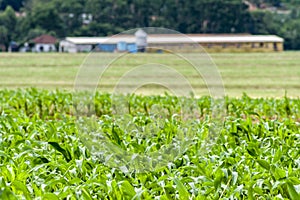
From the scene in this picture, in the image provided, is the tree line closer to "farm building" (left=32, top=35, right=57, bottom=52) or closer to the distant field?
"farm building" (left=32, top=35, right=57, bottom=52)

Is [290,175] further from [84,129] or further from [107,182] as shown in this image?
[84,129]

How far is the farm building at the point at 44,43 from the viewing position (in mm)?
50438

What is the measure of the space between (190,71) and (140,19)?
88.8ft

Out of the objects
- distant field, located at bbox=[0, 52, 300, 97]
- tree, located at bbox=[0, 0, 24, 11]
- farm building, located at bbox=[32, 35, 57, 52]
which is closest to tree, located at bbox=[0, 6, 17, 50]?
farm building, located at bbox=[32, 35, 57, 52]

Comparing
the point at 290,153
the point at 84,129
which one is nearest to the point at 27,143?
the point at 84,129

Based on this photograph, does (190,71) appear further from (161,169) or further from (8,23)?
(8,23)

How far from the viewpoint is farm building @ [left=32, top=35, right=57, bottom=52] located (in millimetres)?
50438

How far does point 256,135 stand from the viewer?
791 centimetres

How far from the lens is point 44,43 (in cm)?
5128

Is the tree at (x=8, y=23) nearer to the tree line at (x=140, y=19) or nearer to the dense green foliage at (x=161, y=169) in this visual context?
→ the tree line at (x=140, y=19)

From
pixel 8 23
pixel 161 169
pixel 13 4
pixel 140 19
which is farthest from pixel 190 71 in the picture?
pixel 13 4

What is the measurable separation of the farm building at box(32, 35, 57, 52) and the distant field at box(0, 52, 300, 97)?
11689mm

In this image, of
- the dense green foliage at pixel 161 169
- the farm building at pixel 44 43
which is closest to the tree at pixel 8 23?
the farm building at pixel 44 43

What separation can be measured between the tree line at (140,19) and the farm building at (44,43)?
1.72 m
